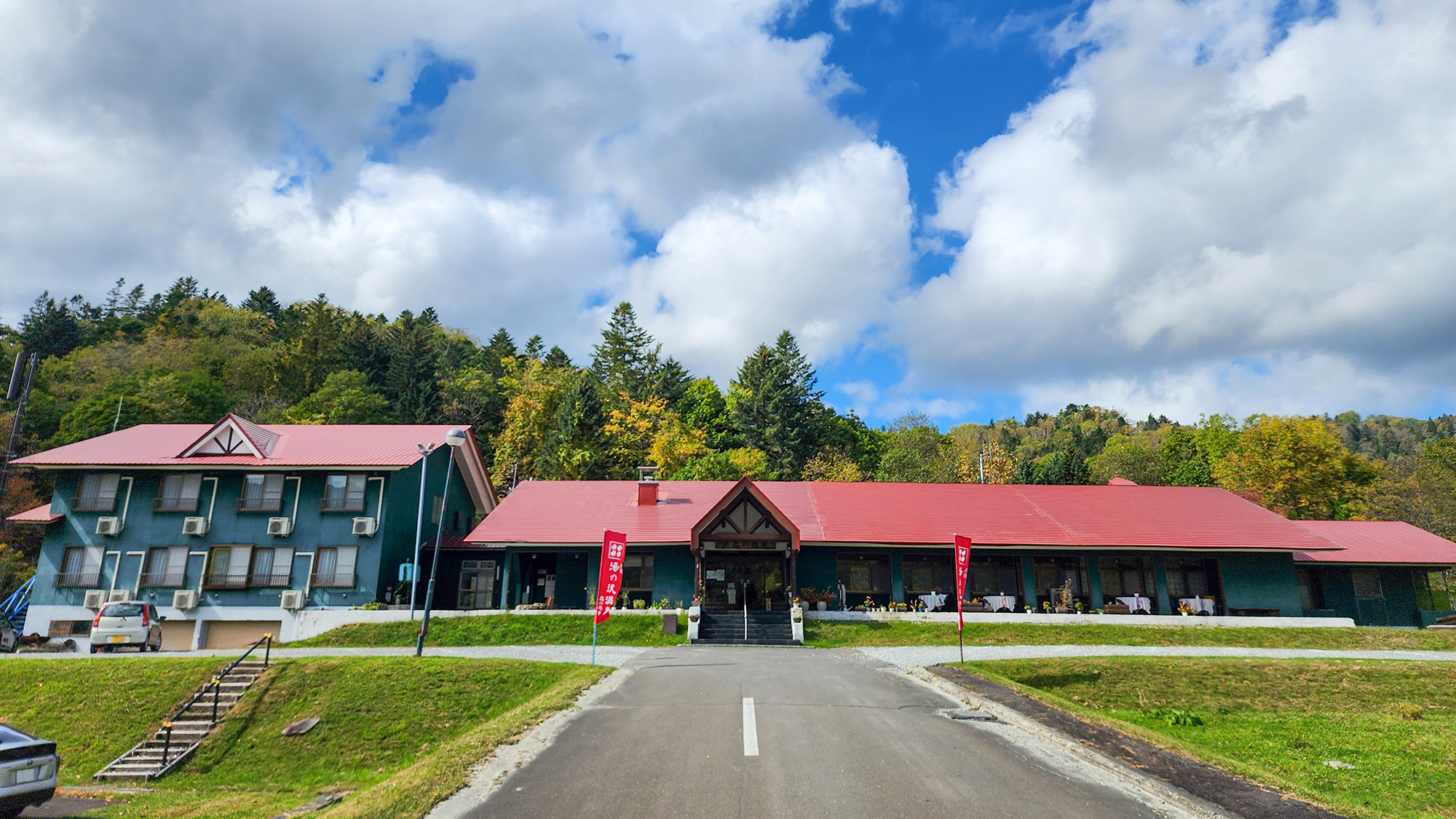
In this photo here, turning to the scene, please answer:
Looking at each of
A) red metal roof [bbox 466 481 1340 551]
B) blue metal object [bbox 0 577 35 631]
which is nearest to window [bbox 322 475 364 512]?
red metal roof [bbox 466 481 1340 551]

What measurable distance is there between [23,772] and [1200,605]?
3542 centimetres

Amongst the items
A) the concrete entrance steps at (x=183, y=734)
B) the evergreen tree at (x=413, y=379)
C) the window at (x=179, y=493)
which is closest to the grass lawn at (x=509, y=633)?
the concrete entrance steps at (x=183, y=734)

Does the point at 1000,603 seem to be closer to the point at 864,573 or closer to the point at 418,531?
the point at 864,573

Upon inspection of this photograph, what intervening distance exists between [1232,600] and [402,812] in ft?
110

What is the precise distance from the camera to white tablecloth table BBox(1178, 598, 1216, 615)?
29.8 metres

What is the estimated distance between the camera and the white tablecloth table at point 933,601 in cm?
2919

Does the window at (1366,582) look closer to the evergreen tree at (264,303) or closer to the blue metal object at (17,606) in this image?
the blue metal object at (17,606)

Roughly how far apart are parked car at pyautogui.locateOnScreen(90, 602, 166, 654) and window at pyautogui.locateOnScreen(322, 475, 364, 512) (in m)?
6.86

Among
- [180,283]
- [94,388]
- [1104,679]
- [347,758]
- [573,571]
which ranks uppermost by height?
[180,283]

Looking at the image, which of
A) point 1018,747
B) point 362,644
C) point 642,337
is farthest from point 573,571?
point 642,337

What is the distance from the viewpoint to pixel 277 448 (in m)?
31.8

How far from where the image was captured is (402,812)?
7.82 m

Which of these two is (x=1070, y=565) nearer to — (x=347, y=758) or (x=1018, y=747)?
(x=1018, y=747)

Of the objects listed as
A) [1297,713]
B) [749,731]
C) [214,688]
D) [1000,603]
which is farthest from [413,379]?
[1297,713]
